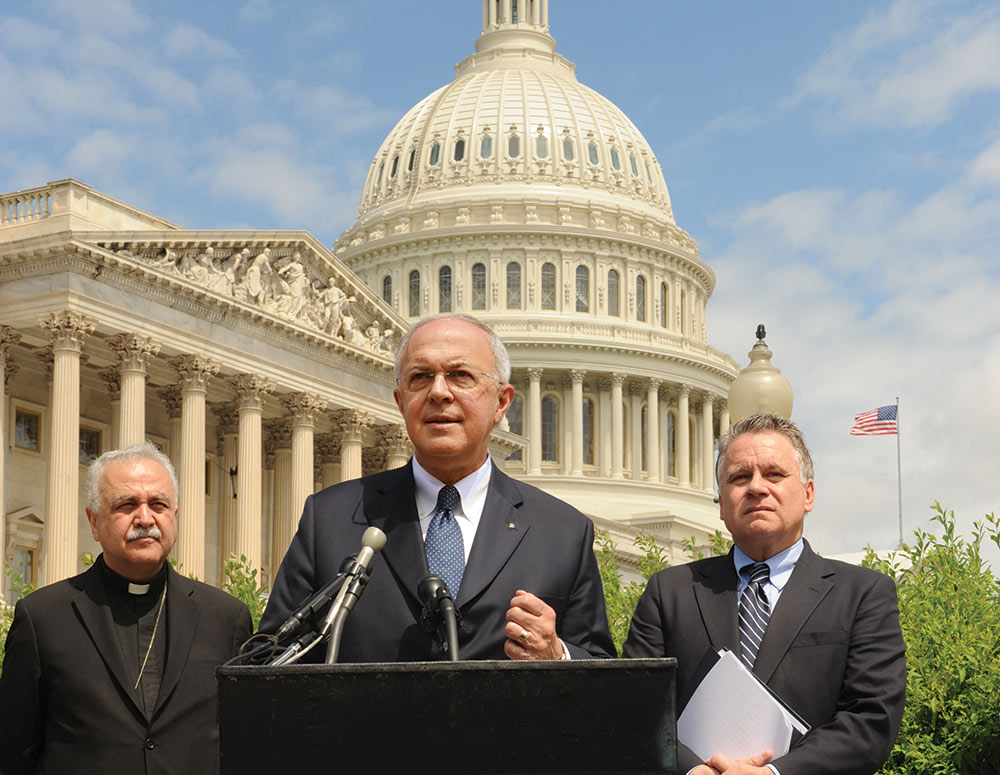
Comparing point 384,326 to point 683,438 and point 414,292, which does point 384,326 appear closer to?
point 414,292

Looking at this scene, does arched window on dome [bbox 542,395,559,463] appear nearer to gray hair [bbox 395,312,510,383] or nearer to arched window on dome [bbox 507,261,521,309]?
arched window on dome [bbox 507,261,521,309]

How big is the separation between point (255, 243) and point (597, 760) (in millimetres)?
41899

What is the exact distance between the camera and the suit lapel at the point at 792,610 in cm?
637

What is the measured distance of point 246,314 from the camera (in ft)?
145

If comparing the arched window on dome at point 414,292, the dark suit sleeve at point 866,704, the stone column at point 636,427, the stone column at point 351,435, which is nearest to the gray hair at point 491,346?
the dark suit sleeve at point 866,704

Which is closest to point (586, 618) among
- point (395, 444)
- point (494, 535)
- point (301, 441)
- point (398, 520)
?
point (494, 535)

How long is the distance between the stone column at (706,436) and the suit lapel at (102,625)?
8869 cm

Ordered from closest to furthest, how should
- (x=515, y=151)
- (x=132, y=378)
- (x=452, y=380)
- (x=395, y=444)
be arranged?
(x=452, y=380), (x=132, y=378), (x=395, y=444), (x=515, y=151)

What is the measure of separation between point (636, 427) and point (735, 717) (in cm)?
8558

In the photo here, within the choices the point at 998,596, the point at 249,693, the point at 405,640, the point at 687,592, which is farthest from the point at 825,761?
the point at 998,596

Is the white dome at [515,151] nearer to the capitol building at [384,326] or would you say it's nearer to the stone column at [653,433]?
the capitol building at [384,326]

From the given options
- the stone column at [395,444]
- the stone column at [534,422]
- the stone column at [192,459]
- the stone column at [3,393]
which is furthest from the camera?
the stone column at [534,422]

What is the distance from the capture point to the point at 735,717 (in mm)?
5852

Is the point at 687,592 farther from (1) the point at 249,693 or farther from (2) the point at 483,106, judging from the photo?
(2) the point at 483,106
